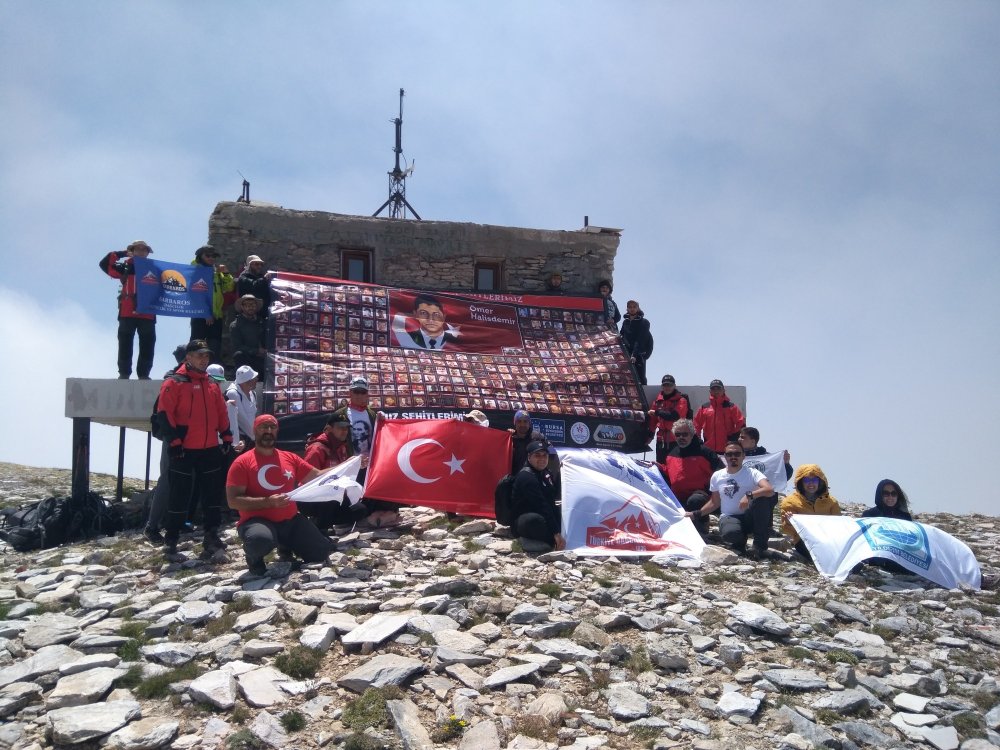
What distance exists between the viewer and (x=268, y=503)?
706 cm

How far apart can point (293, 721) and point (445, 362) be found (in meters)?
7.85

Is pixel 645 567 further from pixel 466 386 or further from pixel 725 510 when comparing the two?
pixel 466 386

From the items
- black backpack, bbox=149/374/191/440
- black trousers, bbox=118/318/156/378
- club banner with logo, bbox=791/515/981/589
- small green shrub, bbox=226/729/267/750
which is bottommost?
small green shrub, bbox=226/729/267/750

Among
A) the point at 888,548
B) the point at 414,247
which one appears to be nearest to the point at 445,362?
the point at 414,247

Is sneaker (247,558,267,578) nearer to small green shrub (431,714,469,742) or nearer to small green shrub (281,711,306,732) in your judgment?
small green shrub (281,711,306,732)

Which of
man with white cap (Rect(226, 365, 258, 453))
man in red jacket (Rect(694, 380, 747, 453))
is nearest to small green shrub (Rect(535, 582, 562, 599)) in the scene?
man with white cap (Rect(226, 365, 258, 453))

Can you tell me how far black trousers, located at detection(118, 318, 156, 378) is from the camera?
1112cm

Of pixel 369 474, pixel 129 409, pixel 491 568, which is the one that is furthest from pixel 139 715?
pixel 129 409

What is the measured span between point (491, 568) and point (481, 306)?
6.62 meters

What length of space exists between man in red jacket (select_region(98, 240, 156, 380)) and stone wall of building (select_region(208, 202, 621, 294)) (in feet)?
7.22

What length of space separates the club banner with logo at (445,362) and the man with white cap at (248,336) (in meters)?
0.20

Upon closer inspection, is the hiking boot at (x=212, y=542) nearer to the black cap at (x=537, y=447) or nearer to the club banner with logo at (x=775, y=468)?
the black cap at (x=537, y=447)

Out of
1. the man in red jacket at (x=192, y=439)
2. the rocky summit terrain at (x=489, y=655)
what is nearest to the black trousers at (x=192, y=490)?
the man in red jacket at (x=192, y=439)

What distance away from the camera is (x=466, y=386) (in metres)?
11.6
